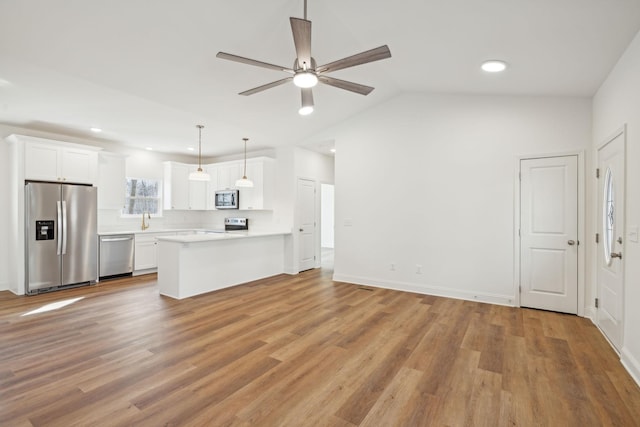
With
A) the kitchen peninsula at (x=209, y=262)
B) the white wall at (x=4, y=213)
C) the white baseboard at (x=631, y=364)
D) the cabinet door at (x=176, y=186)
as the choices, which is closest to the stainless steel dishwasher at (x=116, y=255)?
the white wall at (x=4, y=213)

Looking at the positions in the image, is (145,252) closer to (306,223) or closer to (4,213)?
(4,213)

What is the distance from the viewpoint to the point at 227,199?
6.96 meters

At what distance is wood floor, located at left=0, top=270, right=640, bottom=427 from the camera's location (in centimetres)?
200

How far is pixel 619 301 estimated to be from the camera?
9.31 feet

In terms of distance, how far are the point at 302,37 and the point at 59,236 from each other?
5170 mm

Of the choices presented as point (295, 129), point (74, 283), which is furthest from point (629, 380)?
point (74, 283)

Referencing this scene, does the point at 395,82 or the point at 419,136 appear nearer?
the point at 395,82

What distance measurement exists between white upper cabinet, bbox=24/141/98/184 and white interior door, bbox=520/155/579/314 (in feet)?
22.9

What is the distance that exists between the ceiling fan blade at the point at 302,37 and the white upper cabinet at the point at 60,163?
4.86 m

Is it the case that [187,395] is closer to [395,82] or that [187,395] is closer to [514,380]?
[514,380]

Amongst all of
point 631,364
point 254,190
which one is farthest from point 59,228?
point 631,364

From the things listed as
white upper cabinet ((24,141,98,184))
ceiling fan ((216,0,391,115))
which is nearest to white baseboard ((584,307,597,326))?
ceiling fan ((216,0,391,115))

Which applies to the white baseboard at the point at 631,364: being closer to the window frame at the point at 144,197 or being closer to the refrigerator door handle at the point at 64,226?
the refrigerator door handle at the point at 64,226

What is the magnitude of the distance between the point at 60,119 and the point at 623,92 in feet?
23.1
